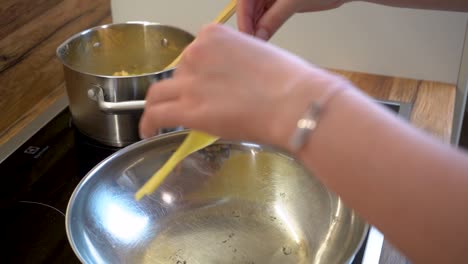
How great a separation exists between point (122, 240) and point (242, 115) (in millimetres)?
347

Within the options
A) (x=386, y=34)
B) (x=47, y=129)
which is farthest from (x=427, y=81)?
(x=47, y=129)

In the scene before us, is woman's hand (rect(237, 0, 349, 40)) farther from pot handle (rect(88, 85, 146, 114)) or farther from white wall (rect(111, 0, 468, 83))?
white wall (rect(111, 0, 468, 83))

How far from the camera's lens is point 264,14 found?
62 centimetres

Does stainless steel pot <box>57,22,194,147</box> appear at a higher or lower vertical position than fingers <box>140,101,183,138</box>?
lower

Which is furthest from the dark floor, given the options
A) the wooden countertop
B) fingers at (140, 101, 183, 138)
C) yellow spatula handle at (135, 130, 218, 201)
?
fingers at (140, 101, 183, 138)

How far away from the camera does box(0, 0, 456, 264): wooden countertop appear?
0.84m

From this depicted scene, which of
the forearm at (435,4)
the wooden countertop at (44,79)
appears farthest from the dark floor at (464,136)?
the forearm at (435,4)

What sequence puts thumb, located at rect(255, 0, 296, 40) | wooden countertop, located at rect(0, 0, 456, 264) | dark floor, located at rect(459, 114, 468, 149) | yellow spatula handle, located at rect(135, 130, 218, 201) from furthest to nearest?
dark floor, located at rect(459, 114, 468, 149) → wooden countertop, located at rect(0, 0, 456, 264) → thumb, located at rect(255, 0, 296, 40) → yellow spatula handle, located at rect(135, 130, 218, 201)

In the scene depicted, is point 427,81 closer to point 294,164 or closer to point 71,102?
point 294,164

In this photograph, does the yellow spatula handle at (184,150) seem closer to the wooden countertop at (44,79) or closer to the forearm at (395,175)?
the forearm at (395,175)

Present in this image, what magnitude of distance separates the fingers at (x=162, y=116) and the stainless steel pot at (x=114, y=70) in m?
0.34

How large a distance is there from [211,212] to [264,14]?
0.86 feet

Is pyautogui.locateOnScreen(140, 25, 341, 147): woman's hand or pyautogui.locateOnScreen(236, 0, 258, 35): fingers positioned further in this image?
pyautogui.locateOnScreen(236, 0, 258, 35): fingers

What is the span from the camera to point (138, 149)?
0.71 m
